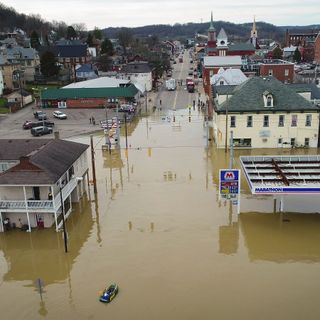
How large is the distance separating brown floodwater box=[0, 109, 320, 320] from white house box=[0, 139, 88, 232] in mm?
1080

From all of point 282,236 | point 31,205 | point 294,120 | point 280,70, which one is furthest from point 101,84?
point 282,236

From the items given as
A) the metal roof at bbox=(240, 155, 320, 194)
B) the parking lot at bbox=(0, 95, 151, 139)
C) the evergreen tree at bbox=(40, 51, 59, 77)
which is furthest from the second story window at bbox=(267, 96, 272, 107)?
the evergreen tree at bbox=(40, 51, 59, 77)

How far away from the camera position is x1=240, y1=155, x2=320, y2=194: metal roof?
25.3 m

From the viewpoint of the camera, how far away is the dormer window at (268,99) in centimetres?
4233

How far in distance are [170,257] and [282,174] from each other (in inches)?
408

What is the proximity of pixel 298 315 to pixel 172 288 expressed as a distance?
5.73 metres

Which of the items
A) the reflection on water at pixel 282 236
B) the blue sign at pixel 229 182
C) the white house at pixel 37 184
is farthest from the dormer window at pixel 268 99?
the white house at pixel 37 184

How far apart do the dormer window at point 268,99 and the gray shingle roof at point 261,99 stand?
34cm

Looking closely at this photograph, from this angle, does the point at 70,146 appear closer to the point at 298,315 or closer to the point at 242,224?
the point at 242,224

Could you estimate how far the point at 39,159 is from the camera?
84.5 feet

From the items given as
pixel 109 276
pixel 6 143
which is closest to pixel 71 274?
pixel 109 276

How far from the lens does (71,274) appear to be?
2144 centimetres

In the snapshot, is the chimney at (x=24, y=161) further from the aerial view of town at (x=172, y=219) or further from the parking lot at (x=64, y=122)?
the parking lot at (x=64, y=122)

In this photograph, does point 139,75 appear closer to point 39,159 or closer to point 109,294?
point 39,159
